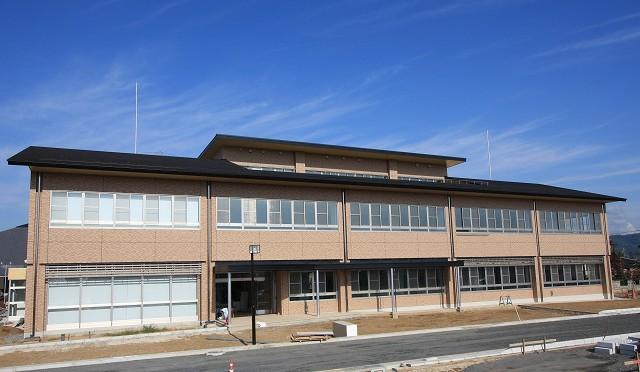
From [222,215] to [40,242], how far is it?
8.56 m

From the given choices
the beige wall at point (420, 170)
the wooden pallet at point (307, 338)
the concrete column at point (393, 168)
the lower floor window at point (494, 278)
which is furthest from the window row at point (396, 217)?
the wooden pallet at point (307, 338)

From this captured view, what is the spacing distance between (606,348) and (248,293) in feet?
61.6

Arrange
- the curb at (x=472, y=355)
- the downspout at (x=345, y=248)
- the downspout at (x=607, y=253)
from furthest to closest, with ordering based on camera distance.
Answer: the downspout at (x=607, y=253) → the downspout at (x=345, y=248) → the curb at (x=472, y=355)

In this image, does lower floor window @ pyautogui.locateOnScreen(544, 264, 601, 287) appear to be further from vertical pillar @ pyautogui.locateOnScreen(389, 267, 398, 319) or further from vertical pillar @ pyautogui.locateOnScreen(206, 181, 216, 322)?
vertical pillar @ pyautogui.locateOnScreen(206, 181, 216, 322)

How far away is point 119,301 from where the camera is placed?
26281 mm

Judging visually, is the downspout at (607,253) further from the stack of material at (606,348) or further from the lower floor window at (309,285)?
the stack of material at (606,348)

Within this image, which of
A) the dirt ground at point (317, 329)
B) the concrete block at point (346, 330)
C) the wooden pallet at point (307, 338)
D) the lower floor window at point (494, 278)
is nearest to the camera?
the dirt ground at point (317, 329)

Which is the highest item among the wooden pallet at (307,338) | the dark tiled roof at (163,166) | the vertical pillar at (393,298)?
the dark tiled roof at (163,166)

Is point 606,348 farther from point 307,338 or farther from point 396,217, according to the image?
point 396,217

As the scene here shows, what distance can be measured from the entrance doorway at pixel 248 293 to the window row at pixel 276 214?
9.77 feet

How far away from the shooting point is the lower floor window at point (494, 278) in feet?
121

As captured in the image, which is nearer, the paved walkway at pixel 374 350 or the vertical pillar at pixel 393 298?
the paved walkway at pixel 374 350

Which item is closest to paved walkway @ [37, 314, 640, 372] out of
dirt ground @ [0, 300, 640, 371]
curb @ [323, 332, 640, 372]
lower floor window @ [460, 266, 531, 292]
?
curb @ [323, 332, 640, 372]

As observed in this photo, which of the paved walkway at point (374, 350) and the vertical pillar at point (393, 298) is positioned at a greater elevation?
the vertical pillar at point (393, 298)
